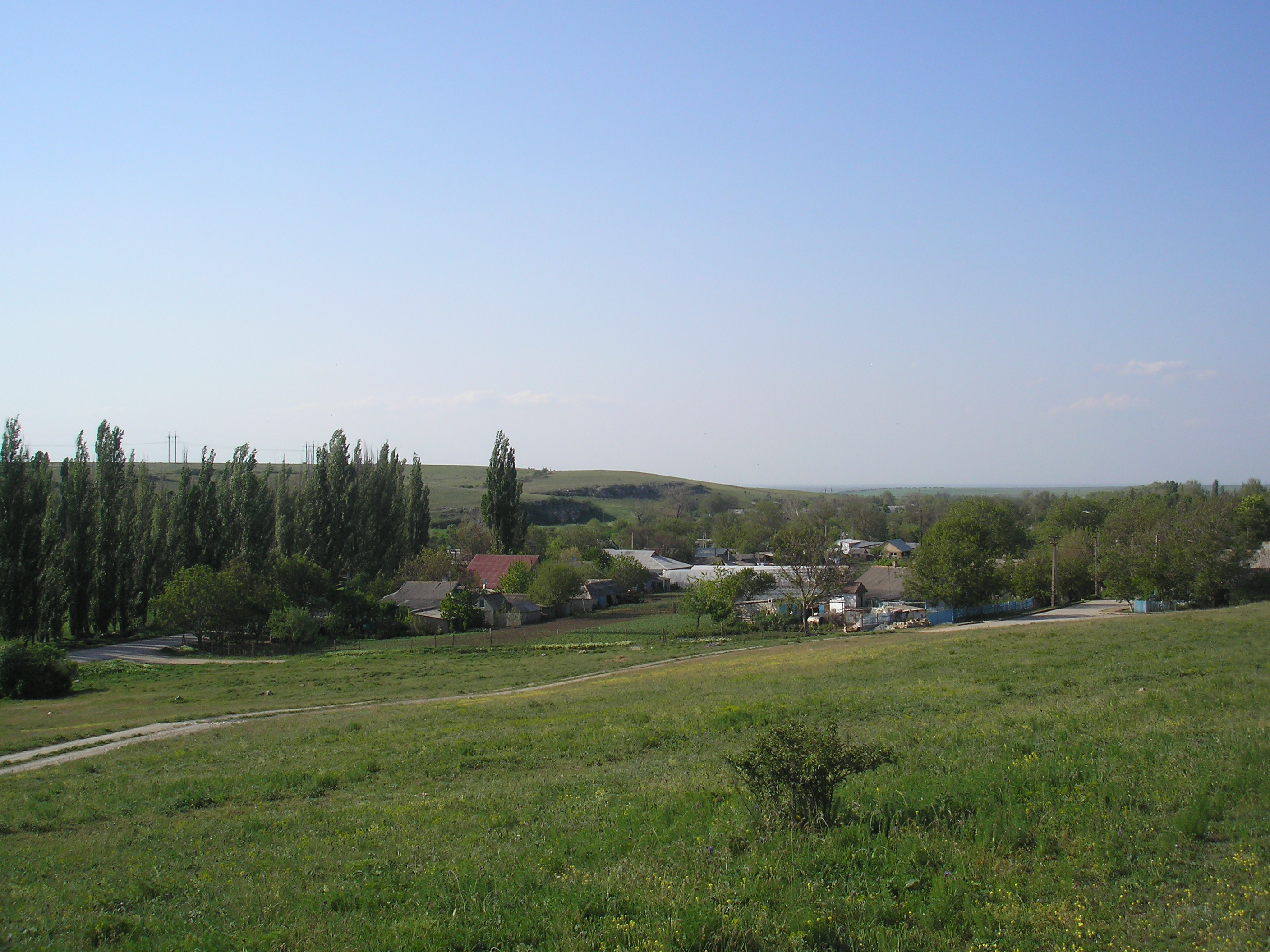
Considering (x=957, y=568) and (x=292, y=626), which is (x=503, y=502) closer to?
(x=292, y=626)

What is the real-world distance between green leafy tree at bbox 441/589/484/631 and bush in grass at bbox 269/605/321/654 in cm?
1076

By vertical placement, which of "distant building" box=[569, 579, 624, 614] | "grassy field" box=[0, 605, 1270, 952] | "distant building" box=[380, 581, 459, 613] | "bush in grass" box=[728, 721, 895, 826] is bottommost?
"distant building" box=[569, 579, 624, 614]

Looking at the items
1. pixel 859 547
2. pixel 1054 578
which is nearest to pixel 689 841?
pixel 1054 578

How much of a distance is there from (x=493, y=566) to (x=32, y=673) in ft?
156

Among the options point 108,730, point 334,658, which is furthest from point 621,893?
point 334,658

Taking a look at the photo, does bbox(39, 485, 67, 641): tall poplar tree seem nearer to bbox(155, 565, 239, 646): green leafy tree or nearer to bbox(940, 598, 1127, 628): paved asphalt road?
bbox(155, 565, 239, 646): green leafy tree

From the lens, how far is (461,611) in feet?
216

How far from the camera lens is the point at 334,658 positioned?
4934 centimetres

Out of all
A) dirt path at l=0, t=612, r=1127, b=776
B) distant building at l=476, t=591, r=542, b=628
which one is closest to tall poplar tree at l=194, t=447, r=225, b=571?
distant building at l=476, t=591, r=542, b=628

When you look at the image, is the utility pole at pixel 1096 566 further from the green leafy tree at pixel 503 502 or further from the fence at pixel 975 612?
the green leafy tree at pixel 503 502

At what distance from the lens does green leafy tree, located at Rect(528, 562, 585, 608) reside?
243 ft

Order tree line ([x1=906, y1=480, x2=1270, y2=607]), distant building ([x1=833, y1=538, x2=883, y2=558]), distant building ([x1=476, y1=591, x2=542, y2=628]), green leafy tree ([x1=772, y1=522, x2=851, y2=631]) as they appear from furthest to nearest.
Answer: distant building ([x1=833, y1=538, x2=883, y2=558]) < distant building ([x1=476, y1=591, x2=542, y2=628]) < green leafy tree ([x1=772, y1=522, x2=851, y2=631]) < tree line ([x1=906, y1=480, x2=1270, y2=607])

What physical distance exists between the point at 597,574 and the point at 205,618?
4387cm

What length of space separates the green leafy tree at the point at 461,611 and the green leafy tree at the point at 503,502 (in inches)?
682
